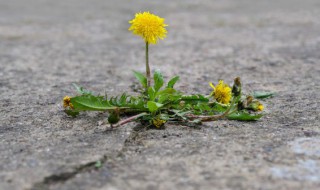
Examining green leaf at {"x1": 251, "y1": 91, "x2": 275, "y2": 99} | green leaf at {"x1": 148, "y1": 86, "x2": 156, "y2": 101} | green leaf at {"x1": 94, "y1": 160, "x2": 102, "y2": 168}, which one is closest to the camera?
green leaf at {"x1": 94, "y1": 160, "x2": 102, "y2": 168}

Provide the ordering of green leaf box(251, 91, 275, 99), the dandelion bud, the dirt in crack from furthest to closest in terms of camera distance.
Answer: green leaf box(251, 91, 275, 99), the dandelion bud, the dirt in crack

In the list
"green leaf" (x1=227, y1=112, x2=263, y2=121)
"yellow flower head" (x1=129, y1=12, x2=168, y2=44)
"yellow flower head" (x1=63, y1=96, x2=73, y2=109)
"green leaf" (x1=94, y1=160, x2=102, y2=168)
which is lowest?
"green leaf" (x1=94, y1=160, x2=102, y2=168)

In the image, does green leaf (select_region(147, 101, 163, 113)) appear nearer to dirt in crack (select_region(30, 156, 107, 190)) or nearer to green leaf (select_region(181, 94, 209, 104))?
green leaf (select_region(181, 94, 209, 104))

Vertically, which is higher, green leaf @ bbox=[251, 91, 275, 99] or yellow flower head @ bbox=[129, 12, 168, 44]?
yellow flower head @ bbox=[129, 12, 168, 44]

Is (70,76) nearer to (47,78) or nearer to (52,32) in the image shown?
(47,78)

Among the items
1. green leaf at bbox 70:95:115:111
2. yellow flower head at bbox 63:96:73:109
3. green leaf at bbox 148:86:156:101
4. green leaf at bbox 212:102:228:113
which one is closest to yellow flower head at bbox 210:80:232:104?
green leaf at bbox 212:102:228:113

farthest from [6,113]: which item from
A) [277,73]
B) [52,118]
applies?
[277,73]

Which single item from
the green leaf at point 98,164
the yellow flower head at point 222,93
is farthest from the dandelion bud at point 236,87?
the green leaf at point 98,164

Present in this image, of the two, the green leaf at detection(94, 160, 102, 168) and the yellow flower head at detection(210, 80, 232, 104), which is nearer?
the green leaf at detection(94, 160, 102, 168)

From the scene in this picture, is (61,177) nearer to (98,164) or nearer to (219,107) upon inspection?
(98,164)

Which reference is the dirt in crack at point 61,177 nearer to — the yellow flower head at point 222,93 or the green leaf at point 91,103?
the green leaf at point 91,103
